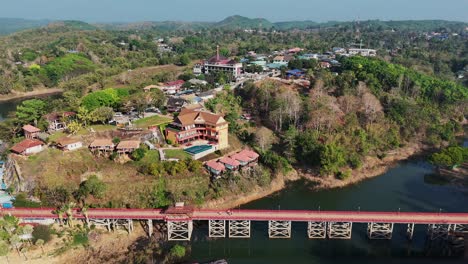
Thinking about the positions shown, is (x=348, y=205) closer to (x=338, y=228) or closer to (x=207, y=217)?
(x=338, y=228)

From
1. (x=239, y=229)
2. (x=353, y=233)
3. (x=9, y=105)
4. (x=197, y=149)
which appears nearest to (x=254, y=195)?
(x=239, y=229)

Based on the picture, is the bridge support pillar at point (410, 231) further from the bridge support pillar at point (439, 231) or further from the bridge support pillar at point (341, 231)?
the bridge support pillar at point (341, 231)

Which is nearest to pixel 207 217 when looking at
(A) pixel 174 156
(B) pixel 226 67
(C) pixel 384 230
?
(A) pixel 174 156

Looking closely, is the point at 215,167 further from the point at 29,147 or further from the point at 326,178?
the point at 29,147

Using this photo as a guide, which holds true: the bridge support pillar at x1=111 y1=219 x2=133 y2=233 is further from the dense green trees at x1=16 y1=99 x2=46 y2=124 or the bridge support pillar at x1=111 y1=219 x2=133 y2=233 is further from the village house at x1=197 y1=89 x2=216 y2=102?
the village house at x1=197 y1=89 x2=216 y2=102

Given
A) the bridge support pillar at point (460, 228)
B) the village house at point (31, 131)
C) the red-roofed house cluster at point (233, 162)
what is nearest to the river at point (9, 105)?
the village house at point (31, 131)

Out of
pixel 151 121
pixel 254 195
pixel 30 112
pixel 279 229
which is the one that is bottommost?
pixel 279 229

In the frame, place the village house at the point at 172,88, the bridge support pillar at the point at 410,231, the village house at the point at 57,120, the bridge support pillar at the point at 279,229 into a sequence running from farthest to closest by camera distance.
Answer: the village house at the point at 172,88
the village house at the point at 57,120
the bridge support pillar at the point at 279,229
the bridge support pillar at the point at 410,231
